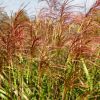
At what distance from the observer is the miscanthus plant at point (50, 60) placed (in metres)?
3.59

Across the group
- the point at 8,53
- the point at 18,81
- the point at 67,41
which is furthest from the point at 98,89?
the point at 8,53

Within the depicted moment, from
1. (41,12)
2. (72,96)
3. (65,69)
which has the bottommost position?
(72,96)

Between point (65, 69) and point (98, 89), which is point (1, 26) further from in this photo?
point (98, 89)

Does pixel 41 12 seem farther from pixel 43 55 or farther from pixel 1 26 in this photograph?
pixel 43 55

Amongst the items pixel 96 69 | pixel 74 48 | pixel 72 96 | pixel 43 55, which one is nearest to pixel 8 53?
pixel 43 55

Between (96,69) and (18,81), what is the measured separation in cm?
98

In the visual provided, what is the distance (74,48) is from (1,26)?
1383 mm

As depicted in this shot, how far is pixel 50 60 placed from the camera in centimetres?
375

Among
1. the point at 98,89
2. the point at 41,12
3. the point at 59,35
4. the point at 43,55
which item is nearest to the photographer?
the point at 43,55

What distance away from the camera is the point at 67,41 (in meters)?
3.98

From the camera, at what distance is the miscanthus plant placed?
3590 mm

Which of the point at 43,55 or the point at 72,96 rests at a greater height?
the point at 43,55

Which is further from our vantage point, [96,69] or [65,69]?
[96,69]

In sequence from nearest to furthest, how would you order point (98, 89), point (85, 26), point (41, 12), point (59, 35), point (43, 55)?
point (43, 55) < point (85, 26) < point (98, 89) < point (59, 35) < point (41, 12)
